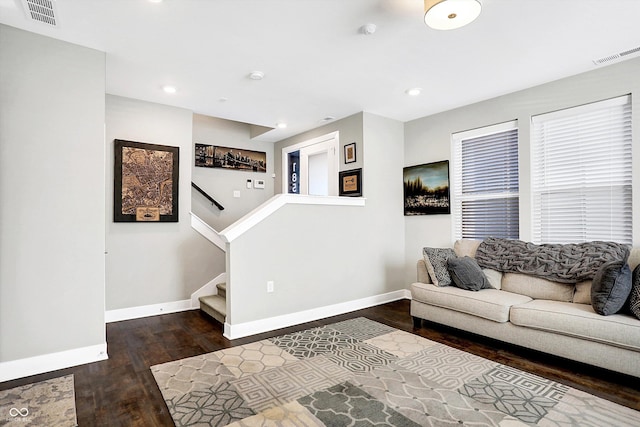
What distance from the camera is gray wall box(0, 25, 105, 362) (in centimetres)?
253

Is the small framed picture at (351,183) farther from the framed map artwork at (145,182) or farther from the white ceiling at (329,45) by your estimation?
the framed map artwork at (145,182)

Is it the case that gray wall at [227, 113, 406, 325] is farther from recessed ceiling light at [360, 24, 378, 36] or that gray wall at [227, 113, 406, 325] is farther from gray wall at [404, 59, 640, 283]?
recessed ceiling light at [360, 24, 378, 36]

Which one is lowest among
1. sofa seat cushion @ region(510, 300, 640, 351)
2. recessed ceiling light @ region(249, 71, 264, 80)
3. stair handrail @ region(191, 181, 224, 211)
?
sofa seat cushion @ region(510, 300, 640, 351)

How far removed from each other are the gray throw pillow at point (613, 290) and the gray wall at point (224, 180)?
4.77 metres

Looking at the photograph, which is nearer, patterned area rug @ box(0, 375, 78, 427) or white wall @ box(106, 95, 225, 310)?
patterned area rug @ box(0, 375, 78, 427)

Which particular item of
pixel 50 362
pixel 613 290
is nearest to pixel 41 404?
pixel 50 362

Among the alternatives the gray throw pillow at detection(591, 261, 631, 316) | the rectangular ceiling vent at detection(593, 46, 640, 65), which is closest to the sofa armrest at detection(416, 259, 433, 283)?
the gray throw pillow at detection(591, 261, 631, 316)

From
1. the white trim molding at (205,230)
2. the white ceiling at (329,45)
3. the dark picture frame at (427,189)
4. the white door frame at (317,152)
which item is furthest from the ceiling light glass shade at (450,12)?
the white trim molding at (205,230)

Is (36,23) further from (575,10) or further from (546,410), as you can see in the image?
(546,410)

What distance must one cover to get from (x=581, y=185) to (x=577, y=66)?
117 cm

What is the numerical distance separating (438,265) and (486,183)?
4.47 ft

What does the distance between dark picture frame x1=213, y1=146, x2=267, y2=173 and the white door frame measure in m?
0.42

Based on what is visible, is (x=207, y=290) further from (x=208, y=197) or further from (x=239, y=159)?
(x=239, y=159)

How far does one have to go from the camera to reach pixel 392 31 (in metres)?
2.59
